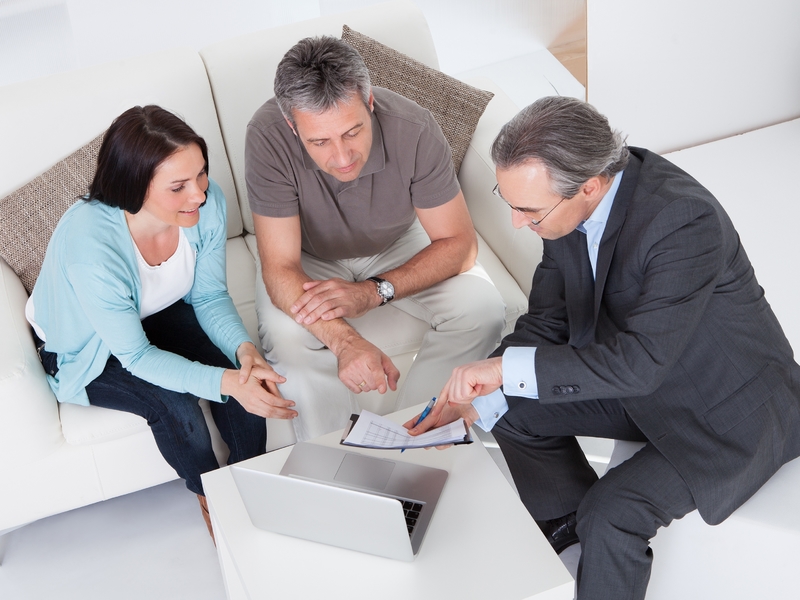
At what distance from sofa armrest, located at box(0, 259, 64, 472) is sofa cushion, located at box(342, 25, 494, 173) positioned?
1.16 metres

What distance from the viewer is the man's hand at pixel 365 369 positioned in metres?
1.90

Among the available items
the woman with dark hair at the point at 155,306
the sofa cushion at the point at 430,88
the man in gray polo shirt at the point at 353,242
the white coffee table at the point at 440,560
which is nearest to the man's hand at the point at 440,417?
the white coffee table at the point at 440,560

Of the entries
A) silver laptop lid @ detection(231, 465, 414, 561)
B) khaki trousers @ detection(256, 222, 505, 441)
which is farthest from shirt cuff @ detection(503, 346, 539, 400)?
khaki trousers @ detection(256, 222, 505, 441)

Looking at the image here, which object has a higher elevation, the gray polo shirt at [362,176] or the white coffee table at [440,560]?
the gray polo shirt at [362,176]

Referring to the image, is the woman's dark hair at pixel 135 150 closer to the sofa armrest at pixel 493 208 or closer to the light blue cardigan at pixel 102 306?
the light blue cardigan at pixel 102 306

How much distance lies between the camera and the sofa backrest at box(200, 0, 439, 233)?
7.77 feet

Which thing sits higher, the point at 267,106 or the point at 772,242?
the point at 267,106

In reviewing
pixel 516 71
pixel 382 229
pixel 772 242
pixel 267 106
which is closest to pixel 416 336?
pixel 382 229

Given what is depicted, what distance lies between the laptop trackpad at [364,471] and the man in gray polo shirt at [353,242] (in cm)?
35

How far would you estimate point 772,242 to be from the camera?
2.88 meters

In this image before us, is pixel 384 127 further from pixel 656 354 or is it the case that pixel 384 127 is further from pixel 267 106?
pixel 656 354

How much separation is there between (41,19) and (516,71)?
1.82m

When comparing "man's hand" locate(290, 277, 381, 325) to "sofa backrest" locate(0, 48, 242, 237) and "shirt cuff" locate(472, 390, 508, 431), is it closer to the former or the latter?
"shirt cuff" locate(472, 390, 508, 431)

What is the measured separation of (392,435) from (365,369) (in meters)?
0.37
